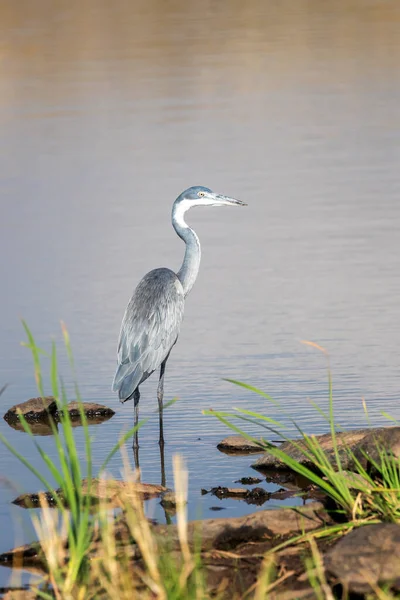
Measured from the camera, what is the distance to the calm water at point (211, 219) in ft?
31.1

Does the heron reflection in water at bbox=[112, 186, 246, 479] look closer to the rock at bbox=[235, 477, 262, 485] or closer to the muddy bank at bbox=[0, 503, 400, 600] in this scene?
the rock at bbox=[235, 477, 262, 485]

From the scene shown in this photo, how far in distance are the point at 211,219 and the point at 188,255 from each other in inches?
222

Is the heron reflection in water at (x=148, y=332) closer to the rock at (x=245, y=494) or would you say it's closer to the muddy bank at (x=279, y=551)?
the rock at (x=245, y=494)

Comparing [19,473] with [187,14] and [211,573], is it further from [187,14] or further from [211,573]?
[187,14]

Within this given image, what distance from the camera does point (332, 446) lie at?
7.39 m

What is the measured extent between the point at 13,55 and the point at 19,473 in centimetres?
2558

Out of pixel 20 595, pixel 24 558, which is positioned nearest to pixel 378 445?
pixel 24 558

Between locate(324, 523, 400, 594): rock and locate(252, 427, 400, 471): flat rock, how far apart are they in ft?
4.27

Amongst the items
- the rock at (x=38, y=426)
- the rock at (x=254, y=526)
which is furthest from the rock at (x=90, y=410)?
the rock at (x=254, y=526)

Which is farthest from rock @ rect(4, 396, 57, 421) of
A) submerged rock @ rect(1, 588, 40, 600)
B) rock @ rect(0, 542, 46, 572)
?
submerged rock @ rect(1, 588, 40, 600)

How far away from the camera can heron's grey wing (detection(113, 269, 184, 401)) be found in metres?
9.01

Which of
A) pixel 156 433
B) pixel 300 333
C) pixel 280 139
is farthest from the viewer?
pixel 280 139

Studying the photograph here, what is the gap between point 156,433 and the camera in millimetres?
8891

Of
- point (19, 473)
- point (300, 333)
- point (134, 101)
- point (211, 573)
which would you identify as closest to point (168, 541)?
point (211, 573)
